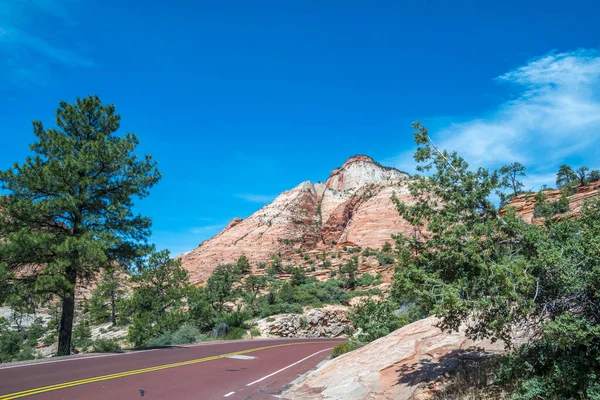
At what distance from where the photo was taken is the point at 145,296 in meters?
19.8

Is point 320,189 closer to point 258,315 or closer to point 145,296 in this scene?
point 258,315

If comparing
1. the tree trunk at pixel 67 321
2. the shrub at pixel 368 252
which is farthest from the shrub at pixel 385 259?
the tree trunk at pixel 67 321

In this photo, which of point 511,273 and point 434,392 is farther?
point 434,392

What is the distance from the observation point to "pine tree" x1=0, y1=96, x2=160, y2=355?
13992mm

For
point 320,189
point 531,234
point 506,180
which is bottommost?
point 531,234

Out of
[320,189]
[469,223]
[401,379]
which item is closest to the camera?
[469,223]

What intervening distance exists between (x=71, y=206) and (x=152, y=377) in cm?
801

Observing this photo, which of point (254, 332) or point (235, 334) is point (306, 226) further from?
point (235, 334)

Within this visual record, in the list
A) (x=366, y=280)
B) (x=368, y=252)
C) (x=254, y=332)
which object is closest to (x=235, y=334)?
(x=254, y=332)

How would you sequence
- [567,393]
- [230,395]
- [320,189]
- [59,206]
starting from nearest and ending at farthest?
1. [567,393]
2. [230,395]
3. [59,206]
4. [320,189]

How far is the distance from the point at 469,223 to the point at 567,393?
2.60 meters

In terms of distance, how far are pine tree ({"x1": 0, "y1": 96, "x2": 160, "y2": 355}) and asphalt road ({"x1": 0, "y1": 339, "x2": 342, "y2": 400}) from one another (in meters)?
3.55

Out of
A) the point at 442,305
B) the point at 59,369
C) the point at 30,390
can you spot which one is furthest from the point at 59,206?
the point at 442,305

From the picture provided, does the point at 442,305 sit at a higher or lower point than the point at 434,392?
higher
